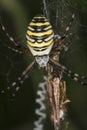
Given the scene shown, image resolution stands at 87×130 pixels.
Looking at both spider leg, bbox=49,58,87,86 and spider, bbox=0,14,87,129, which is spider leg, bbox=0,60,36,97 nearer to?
spider, bbox=0,14,87,129

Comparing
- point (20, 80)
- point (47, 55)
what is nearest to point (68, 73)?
point (47, 55)

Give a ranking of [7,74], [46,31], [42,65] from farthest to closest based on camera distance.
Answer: [7,74]
[42,65]
[46,31]

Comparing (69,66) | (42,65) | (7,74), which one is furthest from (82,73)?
(7,74)

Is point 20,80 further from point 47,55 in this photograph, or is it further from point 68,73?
point 47,55

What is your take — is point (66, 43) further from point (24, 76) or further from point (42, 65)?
point (24, 76)

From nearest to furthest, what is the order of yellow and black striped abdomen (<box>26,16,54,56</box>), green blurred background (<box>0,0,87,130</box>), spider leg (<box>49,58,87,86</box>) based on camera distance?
yellow and black striped abdomen (<box>26,16,54,56</box>) → spider leg (<box>49,58,87,86</box>) → green blurred background (<box>0,0,87,130</box>)

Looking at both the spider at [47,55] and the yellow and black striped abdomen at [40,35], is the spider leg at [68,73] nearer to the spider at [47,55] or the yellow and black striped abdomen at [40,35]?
the spider at [47,55]

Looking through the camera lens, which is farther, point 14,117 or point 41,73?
point 14,117

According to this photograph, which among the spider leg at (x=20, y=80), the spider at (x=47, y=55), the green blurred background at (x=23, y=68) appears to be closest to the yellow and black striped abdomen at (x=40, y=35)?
the spider at (x=47, y=55)

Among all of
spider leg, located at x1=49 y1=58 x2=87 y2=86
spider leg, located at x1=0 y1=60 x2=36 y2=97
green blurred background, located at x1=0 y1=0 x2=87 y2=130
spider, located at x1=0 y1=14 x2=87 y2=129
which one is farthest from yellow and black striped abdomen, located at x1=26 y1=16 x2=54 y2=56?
spider leg, located at x1=0 y1=60 x2=36 y2=97
